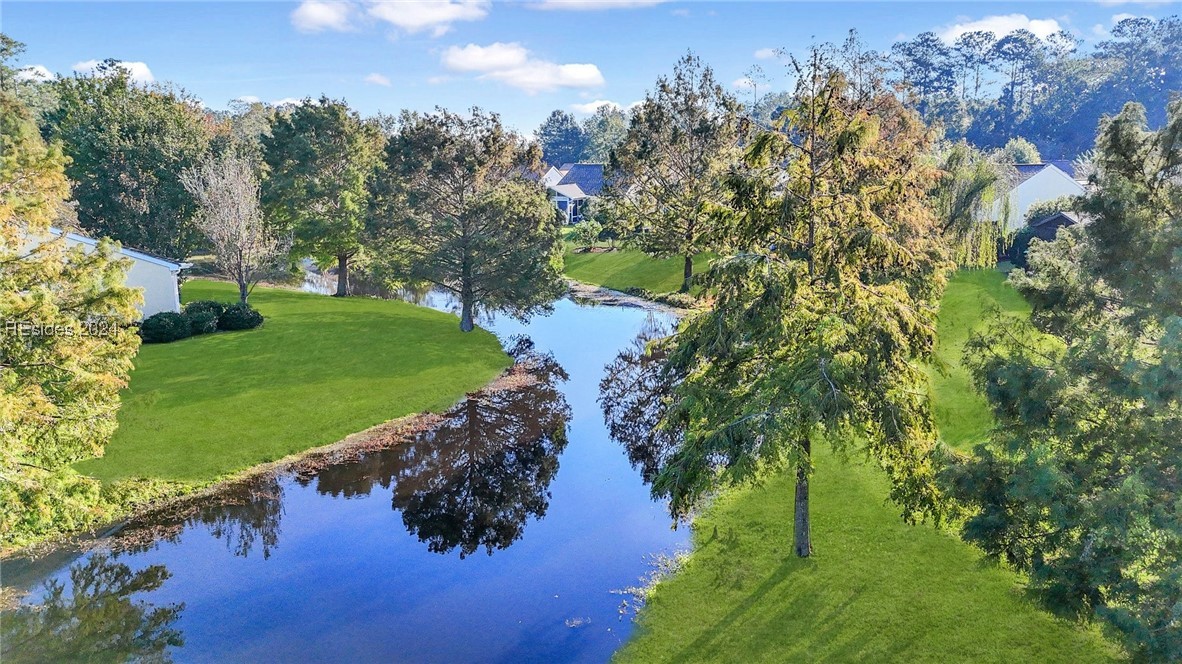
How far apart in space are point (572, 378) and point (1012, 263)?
29779 millimetres

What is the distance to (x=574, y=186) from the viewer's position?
93562mm

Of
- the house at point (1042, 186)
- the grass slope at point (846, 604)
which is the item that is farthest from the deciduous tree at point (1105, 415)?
the house at point (1042, 186)

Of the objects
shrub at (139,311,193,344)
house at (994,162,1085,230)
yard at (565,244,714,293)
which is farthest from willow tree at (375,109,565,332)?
house at (994,162,1085,230)

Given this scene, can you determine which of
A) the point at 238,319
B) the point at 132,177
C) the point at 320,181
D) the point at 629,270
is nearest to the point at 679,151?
the point at 629,270

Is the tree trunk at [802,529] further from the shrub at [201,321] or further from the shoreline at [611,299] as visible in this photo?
the shrub at [201,321]

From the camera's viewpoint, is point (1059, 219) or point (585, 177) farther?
point (585, 177)

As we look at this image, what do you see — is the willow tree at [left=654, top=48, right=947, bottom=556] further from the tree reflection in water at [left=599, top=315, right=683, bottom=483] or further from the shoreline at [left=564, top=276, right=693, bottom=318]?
the shoreline at [left=564, top=276, right=693, bottom=318]

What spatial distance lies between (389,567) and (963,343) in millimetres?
26528

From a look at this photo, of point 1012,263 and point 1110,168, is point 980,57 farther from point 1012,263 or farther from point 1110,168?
point 1110,168

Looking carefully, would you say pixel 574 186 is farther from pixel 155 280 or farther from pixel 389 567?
pixel 389 567

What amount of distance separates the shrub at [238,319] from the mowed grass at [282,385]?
2.96 ft

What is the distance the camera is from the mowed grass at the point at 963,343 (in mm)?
Answer: 20594

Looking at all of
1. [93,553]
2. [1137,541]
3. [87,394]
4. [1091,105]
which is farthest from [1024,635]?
[1091,105]

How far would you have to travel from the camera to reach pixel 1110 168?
12.3 metres
